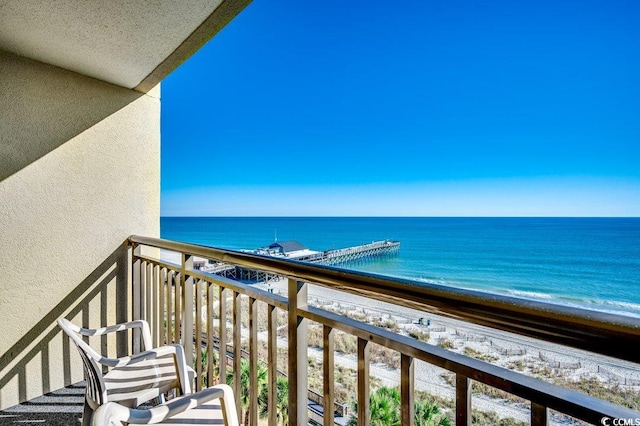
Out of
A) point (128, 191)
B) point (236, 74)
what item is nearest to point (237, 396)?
point (128, 191)

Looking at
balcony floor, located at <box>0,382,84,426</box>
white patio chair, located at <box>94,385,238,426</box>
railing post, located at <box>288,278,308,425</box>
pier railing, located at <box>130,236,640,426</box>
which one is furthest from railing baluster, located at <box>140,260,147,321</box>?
railing post, located at <box>288,278,308,425</box>

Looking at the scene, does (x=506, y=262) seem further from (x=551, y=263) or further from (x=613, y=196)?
(x=613, y=196)

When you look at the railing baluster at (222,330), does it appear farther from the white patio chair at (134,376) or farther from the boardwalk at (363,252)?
the boardwalk at (363,252)

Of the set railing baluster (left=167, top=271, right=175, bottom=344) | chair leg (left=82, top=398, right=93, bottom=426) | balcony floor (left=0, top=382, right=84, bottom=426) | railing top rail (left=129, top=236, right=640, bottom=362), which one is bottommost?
balcony floor (left=0, top=382, right=84, bottom=426)

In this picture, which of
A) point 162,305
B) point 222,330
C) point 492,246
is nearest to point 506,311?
point 222,330

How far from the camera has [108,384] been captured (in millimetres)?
1646

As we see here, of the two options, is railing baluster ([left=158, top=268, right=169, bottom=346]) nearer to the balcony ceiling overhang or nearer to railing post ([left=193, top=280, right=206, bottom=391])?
railing post ([left=193, top=280, right=206, bottom=391])

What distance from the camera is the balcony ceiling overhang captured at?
1657mm

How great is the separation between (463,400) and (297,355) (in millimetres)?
596

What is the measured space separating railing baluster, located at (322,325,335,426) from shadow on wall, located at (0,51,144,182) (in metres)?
2.43

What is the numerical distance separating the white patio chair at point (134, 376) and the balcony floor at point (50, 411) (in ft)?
2.74

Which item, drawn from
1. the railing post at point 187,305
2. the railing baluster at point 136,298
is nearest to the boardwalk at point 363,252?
the railing baluster at point 136,298

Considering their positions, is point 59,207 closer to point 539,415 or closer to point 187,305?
point 187,305

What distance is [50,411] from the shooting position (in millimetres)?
2305
